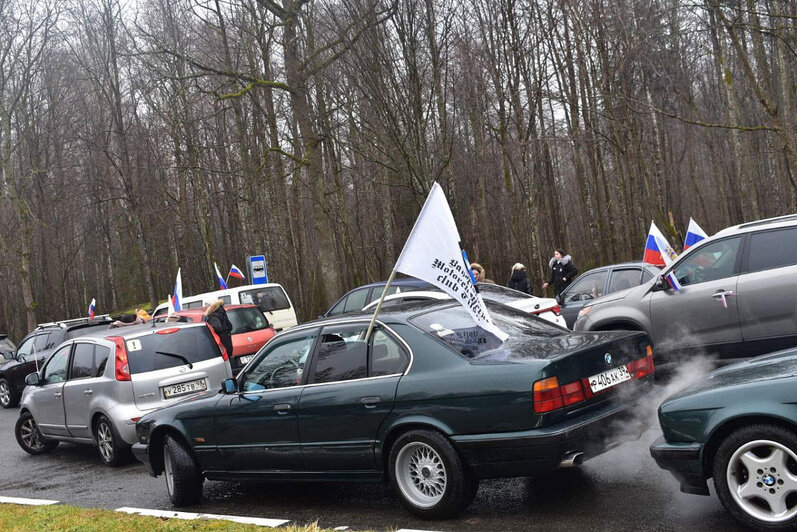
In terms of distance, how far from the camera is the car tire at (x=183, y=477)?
733 centimetres

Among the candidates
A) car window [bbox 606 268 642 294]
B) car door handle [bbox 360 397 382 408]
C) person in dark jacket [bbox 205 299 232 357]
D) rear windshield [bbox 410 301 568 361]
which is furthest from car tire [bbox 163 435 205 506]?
car window [bbox 606 268 642 294]

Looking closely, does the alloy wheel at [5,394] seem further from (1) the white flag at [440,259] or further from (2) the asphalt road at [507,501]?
(1) the white flag at [440,259]

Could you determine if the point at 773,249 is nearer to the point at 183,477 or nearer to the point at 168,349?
the point at 183,477

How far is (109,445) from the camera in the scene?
9.98 meters

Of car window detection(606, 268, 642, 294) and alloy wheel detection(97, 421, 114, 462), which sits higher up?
car window detection(606, 268, 642, 294)

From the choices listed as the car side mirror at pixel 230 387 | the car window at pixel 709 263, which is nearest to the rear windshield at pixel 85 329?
the car side mirror at pixel 230 387

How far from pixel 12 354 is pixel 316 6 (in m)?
12.7

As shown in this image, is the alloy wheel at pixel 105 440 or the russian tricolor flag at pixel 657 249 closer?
the alloy wheel at pixel 105 440

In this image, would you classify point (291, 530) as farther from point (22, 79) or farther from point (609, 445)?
point (22, 79)

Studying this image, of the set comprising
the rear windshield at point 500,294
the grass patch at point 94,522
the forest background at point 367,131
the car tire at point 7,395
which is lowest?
the grass patch at point 94,522

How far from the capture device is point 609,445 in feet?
18.4

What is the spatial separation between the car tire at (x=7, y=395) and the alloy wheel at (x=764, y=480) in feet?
58.7

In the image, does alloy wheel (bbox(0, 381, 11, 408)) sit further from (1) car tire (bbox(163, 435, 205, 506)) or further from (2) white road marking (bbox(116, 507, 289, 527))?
(1) car tire (bbox(163, 435, 205, 506))

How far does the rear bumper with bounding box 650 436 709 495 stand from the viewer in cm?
485
